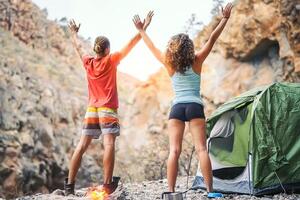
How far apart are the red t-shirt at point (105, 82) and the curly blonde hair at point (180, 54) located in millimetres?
861

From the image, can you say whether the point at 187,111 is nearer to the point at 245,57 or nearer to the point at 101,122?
the point at 101,122

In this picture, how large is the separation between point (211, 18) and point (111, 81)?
60.0 ft

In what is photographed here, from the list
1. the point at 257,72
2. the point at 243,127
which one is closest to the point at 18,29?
the point at 257,72

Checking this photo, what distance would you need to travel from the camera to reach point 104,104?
6.16 meters

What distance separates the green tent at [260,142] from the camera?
697cm

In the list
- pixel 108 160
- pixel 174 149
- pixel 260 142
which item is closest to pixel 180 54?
pixel 174 149

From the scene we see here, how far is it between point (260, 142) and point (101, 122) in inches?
96.7

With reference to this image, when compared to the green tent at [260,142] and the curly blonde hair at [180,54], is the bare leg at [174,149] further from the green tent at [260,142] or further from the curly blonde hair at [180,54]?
→ the green tent at [260,142]

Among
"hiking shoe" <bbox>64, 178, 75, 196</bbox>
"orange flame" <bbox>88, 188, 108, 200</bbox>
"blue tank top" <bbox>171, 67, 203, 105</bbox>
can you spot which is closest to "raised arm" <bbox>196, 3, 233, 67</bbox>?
"blue tank top" <bbox>171, 67, 203, 105</bbox>

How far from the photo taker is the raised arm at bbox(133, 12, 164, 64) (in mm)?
5914

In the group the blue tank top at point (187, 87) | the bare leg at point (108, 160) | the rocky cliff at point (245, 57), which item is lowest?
the bare leg at point (108, 160)

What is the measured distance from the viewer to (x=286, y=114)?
23.7ft

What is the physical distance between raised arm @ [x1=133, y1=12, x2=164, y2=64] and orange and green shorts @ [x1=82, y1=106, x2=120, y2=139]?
37.0 inches

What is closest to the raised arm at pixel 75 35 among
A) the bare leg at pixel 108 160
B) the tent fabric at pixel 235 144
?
Result: the bare leg at pixel 108 160
